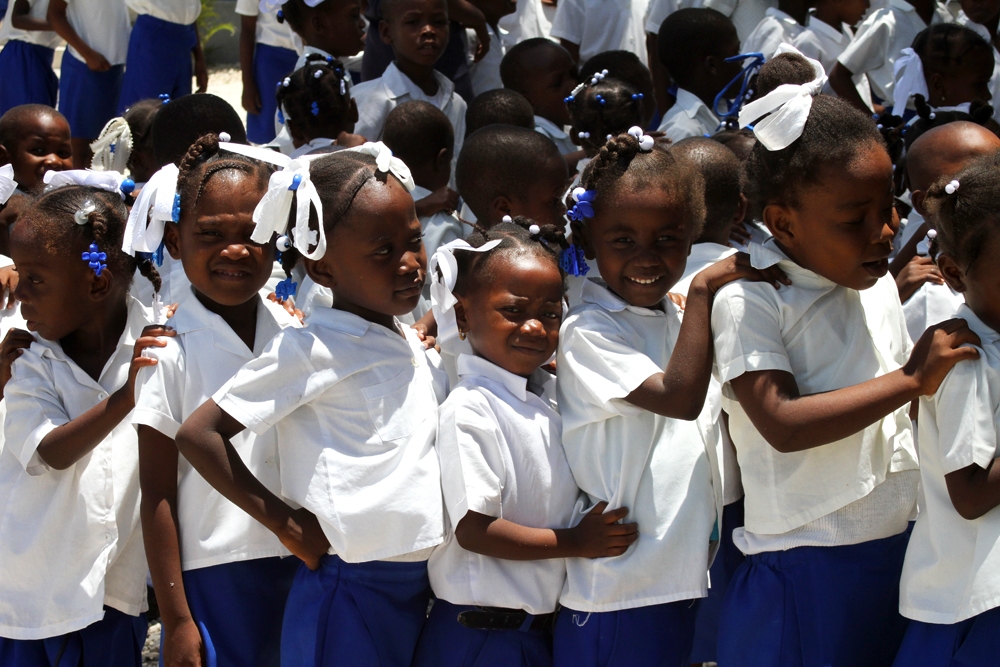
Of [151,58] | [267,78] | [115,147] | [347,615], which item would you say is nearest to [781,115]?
[347,615]

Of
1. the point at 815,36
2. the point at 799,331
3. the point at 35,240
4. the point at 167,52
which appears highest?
the point at 799,331

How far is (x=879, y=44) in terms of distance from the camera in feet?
16.9

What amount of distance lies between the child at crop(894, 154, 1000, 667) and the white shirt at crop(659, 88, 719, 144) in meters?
2.81

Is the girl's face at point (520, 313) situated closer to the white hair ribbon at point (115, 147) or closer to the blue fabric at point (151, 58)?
the white hair ribbon at point (115, 147)

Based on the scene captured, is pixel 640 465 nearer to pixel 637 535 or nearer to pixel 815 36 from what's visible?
pixel 637 535

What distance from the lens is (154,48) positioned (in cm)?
584

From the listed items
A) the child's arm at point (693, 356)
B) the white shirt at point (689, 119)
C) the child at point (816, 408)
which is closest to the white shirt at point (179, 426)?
the child's arm at point (693, 356)

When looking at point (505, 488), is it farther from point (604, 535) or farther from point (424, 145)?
point (424, 145)

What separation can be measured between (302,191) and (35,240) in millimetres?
781

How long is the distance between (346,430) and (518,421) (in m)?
0.38

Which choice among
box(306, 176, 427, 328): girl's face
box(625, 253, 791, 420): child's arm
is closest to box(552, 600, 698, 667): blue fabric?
box(625, 253, 791, 420): child's arm

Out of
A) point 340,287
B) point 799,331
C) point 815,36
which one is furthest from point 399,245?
point 815,36

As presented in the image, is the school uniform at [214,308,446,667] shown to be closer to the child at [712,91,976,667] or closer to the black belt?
the black belt

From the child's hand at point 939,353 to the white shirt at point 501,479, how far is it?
79 centimetres
